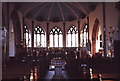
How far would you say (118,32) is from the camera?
47.9 ft

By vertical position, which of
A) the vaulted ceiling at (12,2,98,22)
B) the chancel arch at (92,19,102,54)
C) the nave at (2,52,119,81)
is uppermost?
the vaulted ceiling at (12,2,98,22)

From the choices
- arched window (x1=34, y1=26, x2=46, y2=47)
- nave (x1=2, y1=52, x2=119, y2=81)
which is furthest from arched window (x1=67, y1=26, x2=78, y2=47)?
nave (x1=2, y1=52, x2=119, y2=81)

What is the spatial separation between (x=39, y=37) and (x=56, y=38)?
221 cm

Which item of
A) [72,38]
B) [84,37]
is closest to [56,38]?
[72,38]

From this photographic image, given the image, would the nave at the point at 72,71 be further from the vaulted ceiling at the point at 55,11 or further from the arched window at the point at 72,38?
the arched window at the point at 72,38

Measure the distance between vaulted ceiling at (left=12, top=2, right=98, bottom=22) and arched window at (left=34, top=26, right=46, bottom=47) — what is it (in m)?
1.76

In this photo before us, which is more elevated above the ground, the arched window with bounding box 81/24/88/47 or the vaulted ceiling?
the vaulted ceiling

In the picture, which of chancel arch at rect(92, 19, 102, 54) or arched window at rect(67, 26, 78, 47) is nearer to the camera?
chancel arch at rect(92, 19, 102, 54)

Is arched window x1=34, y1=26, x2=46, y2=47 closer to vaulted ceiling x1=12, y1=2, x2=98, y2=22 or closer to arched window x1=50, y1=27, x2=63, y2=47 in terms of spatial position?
arched window x1=50, y1=27, x2=63, y2=47

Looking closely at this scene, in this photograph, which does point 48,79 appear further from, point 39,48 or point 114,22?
point 39,48

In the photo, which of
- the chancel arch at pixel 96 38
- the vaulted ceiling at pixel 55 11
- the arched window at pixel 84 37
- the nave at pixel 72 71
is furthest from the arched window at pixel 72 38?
the nave at pixel 72 71

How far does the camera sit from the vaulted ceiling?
2456 centimetres

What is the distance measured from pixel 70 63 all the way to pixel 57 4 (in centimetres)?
1542

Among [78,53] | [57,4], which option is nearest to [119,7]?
[78,53]
